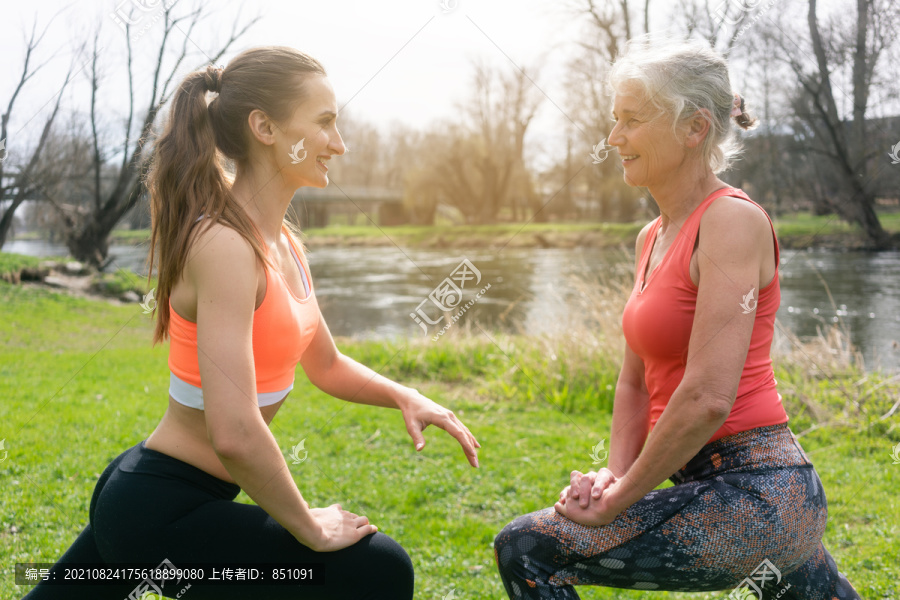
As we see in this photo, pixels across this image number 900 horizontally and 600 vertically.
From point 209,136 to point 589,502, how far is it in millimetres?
1233

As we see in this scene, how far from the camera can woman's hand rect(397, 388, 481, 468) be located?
5.14 feet

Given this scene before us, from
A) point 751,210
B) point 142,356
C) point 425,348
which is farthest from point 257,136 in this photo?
point 142,356

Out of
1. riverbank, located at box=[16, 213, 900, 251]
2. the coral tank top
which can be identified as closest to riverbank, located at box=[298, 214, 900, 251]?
riverbank, located at box=[16, 213, 900, 251]

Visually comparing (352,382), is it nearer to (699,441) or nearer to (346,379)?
(346,379)

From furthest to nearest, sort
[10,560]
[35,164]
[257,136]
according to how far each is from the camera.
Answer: [35,164] → [10,560] → [257,136]

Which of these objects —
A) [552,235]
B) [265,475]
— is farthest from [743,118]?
[552,235]

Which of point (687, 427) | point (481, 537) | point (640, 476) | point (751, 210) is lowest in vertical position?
point (481, 537)

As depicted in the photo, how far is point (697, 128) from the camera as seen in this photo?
1540 millimetres

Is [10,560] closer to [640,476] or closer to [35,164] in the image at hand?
[640,476]

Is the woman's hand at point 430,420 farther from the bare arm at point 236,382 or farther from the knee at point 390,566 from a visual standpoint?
the bare arm at point 236,382

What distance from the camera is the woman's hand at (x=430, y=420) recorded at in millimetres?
1566

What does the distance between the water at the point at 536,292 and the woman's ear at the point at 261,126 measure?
4.56m

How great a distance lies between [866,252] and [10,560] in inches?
629

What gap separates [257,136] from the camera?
4.84ft
